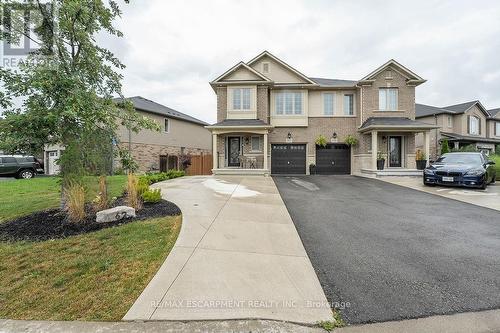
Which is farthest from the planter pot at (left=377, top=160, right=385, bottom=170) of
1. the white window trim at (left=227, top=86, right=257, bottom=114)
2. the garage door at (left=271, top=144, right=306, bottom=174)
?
the white window trim at (left=227, top=86, right=257, bottom=114)

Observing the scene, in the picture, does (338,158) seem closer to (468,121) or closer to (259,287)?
(259,287)

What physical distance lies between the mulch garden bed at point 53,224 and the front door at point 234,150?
36.2 ft

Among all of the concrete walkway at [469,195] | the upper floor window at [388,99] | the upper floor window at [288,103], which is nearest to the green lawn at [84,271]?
the concrete walkway at [469,195]

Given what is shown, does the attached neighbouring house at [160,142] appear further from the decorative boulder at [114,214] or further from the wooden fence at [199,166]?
the decorative boulder at [114,214]

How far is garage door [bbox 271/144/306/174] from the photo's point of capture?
56.7 ft

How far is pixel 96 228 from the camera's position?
4.96m

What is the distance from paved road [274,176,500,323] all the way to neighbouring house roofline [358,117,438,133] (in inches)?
345

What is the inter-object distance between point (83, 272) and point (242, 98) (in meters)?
14.9

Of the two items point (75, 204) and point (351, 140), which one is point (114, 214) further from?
point (351, 140)

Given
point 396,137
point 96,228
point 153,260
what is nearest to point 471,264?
point 153,260

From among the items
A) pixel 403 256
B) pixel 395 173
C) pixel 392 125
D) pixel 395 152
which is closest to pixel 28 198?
pixel 403 256

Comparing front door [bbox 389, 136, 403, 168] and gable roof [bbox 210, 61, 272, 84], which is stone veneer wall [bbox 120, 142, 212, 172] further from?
front door [bbox 389, 136, 403, 168]

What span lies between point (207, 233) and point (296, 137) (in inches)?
545

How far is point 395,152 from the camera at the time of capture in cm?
1691
